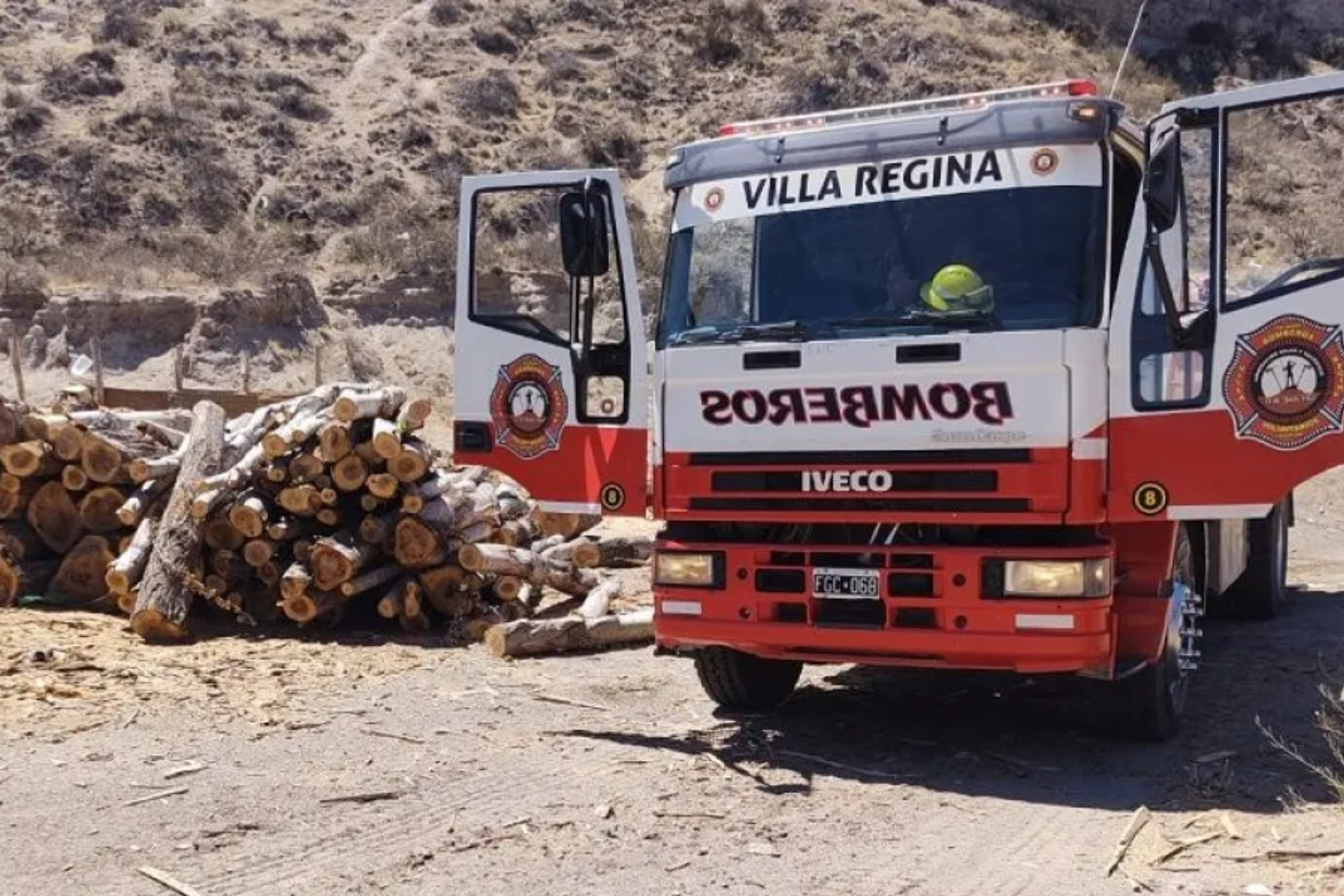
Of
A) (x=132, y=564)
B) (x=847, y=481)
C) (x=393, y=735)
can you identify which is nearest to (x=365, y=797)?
(x=393, y=735)

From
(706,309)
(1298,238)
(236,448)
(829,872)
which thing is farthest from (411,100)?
(829,872)

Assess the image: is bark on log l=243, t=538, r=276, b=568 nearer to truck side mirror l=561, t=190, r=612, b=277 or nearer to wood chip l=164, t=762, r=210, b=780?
wood chip l=164, t=762, r=210, b=780

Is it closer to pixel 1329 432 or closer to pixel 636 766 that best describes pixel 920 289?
pixel 1329 432

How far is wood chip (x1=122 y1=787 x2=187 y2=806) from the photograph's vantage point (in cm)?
659

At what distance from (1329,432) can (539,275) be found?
82.7 feet

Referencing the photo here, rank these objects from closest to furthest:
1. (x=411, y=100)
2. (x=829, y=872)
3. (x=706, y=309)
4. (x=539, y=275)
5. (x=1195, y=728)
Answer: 1. (x=829, y=872)
2. (x=706, y=309)
3. (x=1195, y=728)
4. (x=539, y=275)
5. (x=411, y=100)

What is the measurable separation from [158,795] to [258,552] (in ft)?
12.0

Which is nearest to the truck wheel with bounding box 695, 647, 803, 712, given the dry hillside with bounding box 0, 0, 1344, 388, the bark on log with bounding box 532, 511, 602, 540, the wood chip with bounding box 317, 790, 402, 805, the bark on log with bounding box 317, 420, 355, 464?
the wood chip with bounding box 317, 790, 402, 805

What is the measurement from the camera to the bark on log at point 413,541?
10.3 m

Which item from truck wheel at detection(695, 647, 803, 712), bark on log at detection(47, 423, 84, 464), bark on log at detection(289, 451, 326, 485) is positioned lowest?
truck wheel at detection(695, 647, 803, 712)

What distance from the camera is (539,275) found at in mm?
30781

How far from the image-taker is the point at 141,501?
10984 millimetres

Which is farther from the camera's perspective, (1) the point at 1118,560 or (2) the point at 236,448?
(2) the point at 236,448

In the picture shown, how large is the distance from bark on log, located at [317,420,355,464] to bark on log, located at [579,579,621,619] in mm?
1974
